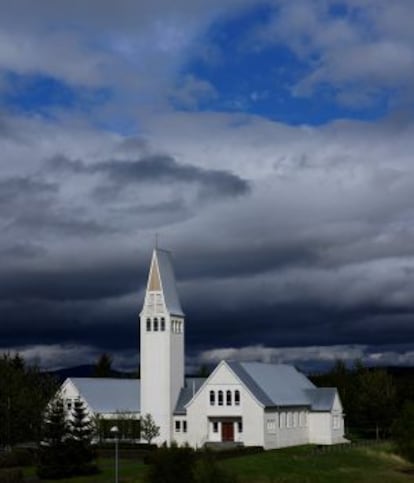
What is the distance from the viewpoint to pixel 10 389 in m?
84.9

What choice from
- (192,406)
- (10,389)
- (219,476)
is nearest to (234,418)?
(192,406)

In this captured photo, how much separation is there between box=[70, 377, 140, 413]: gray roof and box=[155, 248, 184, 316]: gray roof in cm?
1012

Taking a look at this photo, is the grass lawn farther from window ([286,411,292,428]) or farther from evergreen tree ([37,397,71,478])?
window ([286,411,292,428])

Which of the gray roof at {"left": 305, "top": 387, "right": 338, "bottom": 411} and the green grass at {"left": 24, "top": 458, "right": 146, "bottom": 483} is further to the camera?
the gray roof at {"left": 305, "top": 387, "right": 338, "bottom": 411}

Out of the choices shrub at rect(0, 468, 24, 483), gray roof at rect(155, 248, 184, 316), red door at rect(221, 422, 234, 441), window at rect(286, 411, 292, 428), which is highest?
gray roof at rect(155, 248, 184, 316)

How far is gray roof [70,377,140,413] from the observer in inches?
3625

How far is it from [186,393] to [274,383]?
8.77 metres

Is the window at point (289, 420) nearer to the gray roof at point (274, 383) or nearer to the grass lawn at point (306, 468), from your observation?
the gray roof at point (274, 383)

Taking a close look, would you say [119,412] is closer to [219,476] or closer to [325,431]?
[325,431]

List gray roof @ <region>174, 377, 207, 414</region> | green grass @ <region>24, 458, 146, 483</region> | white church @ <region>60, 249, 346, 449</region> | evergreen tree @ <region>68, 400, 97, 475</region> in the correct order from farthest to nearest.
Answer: gray roof @ <region>174, 377, 207, 414</region> < white church @ <region>60, 249, 346, 449</region> < evergreen tree @ <region>68, 400, 97, 475</region> < green grass @ <region>24, 458, 146, 483</region>

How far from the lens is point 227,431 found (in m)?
87.9

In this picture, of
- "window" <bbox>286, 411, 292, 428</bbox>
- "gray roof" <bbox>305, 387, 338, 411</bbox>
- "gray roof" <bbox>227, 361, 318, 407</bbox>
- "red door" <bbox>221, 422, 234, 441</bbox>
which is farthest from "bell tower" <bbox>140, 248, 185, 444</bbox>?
"gray roof" <bbox>305, 387, 338, 411</bbox>

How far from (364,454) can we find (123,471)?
23670 mm

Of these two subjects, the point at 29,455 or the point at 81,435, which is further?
the point at 29,455
